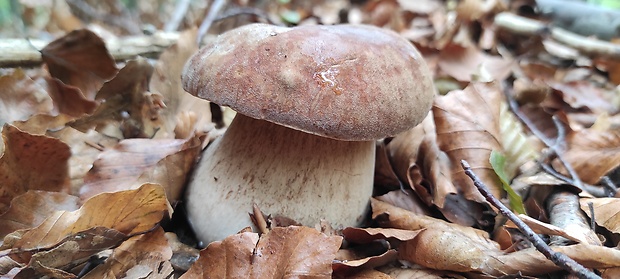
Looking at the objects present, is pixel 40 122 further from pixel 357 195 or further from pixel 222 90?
pixel 357 195

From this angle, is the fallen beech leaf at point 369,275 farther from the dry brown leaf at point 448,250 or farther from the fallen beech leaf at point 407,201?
the fallen beech leaf at point 407,201

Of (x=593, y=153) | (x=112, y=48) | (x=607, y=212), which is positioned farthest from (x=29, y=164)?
(x=593, y=153)

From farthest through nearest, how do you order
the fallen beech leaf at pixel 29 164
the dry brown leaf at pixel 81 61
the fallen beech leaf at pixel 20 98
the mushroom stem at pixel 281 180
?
the dry brown leaf at pixel 81 61, the fallen beech leaf at pixel 20 98, the mushroom stem at pixel 281 180, the fallen beech leaf at pixel 29 164

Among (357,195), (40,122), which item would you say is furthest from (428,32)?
(40,122)

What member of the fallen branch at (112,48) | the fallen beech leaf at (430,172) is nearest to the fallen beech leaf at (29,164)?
the fallen branch at (112,48)

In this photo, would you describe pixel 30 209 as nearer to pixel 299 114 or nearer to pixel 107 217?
pixel 107 217

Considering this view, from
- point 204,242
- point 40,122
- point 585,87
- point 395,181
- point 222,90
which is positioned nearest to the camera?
point 222,90
